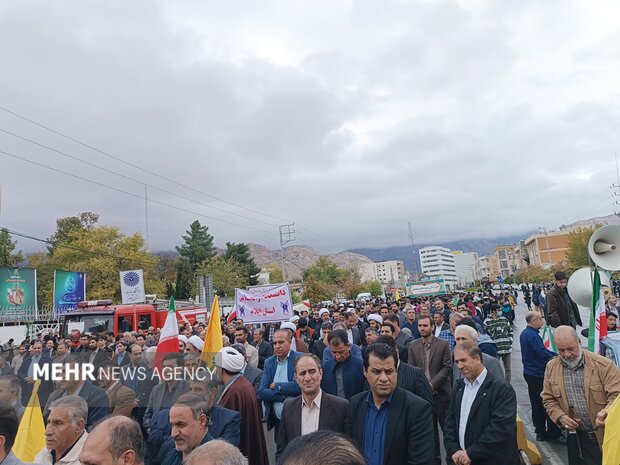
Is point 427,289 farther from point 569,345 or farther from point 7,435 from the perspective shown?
point 7,435

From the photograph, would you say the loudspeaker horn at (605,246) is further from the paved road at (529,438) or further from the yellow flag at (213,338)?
the yellow flag at (213,338)

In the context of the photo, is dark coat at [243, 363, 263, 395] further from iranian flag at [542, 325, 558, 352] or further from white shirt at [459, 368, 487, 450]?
iranian flag at [542, 325, 558, 352]

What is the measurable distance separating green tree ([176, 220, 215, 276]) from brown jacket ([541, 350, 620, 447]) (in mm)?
69370

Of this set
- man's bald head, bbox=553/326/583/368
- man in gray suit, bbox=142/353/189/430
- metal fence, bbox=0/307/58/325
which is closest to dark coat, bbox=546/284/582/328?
Answer: man's bald head, bbox=553/326/583/368

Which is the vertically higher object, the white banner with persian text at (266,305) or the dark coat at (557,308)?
the white banner with persian text at (266,305)

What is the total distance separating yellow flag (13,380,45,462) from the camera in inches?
148

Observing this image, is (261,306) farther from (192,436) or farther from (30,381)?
(192,436)

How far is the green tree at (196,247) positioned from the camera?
237 ft

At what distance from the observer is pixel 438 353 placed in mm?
5883

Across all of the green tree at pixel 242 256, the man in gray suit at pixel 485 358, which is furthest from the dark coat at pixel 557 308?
the green tree at pixel 242 256

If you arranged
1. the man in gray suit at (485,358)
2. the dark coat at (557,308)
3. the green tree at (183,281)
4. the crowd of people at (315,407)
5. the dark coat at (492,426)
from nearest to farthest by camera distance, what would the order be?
the crowd of people at (315,407), the dark coat at (492,426), the man in gray suit at (485,358), the dark coat at (557,308), the green tree at (183,281)

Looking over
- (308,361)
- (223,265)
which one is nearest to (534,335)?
(308,361)

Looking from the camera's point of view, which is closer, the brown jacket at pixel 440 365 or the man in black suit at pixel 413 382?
the man in black suit at pixel 413 382

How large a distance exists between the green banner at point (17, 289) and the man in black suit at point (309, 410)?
108 ft
